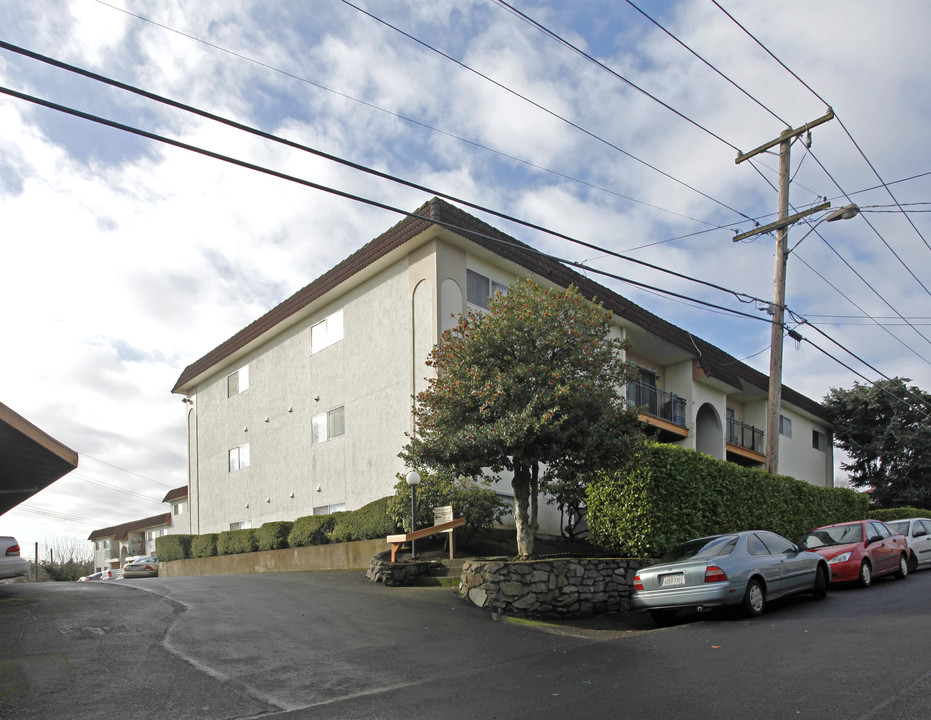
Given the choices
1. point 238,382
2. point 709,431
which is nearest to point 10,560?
point 238,382

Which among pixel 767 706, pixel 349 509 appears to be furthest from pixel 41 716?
Result: pixel 349 509

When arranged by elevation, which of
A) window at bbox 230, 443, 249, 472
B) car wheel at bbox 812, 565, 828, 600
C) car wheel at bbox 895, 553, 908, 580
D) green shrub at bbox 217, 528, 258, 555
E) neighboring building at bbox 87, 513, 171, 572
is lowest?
neighboring building at bbox 87, 513, 171, 572

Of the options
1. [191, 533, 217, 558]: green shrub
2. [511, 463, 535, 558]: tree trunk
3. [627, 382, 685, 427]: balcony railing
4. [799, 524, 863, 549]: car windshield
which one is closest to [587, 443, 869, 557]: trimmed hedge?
[799, 524, 863, 549]: car windshield

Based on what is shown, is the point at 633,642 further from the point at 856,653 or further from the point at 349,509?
the point at 349,509

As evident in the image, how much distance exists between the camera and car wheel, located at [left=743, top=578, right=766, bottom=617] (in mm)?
11242

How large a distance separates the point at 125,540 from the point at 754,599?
60.2 metres

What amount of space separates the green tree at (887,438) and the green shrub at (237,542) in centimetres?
2593

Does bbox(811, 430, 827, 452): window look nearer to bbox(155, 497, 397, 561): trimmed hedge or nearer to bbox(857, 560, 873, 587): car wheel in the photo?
bbox(857, 560, 873, 587): car wheel

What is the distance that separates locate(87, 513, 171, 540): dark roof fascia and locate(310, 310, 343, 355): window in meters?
34.1

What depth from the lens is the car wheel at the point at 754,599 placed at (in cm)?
1124

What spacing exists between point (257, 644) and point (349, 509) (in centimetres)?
1281

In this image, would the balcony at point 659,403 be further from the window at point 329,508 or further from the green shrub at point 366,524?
the green shrub at point 366,524

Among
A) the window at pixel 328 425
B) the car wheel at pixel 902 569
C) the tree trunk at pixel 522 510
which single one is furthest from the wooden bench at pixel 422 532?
the car wheel at pixel 902 569

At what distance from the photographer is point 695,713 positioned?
246 inches
